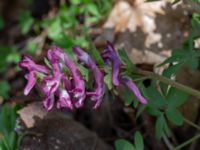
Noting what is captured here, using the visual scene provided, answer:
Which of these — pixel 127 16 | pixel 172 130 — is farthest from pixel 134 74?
pixel 127 16

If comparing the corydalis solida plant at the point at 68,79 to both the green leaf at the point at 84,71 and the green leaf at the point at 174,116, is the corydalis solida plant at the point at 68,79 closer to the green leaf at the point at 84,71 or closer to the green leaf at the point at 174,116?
the green leaf at the point at 84,71

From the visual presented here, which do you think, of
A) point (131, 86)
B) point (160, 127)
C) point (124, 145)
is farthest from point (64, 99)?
point (160, 127)

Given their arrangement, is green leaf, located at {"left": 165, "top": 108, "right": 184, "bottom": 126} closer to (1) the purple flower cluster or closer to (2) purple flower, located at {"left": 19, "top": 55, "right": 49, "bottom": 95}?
(1) the purple flower cluster

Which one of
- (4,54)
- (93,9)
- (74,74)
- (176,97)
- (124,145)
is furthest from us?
(4,54)

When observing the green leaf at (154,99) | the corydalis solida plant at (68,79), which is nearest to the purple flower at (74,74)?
the corydalis solida plant at (68,79)

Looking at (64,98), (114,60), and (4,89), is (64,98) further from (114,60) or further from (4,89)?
(4,89)
